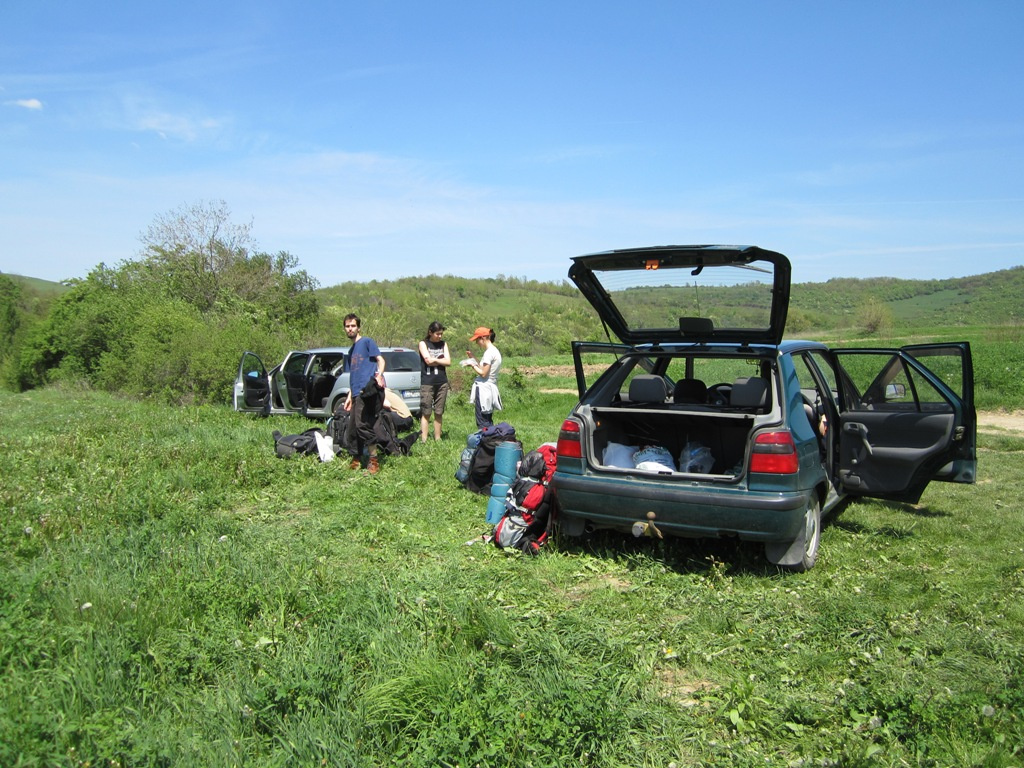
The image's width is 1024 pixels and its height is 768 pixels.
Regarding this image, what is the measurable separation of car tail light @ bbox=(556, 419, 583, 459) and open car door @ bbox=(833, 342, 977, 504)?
225cm

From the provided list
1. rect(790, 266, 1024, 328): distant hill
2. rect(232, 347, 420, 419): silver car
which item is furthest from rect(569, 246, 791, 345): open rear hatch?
rect(790, 266, 1024, 328): distant hill

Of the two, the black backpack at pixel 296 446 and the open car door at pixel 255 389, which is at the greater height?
the open car door at pixel 255 389

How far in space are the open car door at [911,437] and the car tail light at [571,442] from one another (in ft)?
7.37

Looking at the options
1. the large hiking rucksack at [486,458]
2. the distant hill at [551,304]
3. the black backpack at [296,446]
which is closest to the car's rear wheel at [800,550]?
the large hiking rucksack at [486,458]

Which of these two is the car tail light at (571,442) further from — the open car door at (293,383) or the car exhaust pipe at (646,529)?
the open car door at (293,383)

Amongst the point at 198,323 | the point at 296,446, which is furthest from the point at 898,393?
the point at 198,323

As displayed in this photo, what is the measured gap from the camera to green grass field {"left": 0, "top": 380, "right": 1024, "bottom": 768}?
277 centimetres

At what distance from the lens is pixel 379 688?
302cm

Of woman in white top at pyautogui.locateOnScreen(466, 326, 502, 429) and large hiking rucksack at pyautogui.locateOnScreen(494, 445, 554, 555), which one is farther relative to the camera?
woman in white top at pyautogui.locateOnScreen(466, 326, 502, 429)

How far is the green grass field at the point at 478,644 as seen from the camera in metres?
2.77

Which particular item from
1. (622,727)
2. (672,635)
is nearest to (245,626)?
(622,727)

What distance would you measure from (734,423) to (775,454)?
1.14 m

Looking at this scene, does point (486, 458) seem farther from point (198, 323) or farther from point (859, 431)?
point (198, 323)

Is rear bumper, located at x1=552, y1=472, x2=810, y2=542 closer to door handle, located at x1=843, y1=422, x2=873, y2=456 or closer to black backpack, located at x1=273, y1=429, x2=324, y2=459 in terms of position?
door handle, located at x1=843, y1=422, x2=873, y2=456
